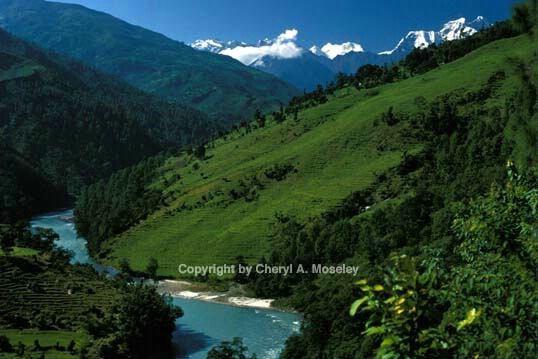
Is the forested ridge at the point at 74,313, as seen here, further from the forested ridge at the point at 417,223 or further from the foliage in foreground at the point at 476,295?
the foliage in foreground at the point at 476,295

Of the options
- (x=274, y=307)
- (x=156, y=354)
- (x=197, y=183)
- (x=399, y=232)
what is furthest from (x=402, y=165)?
(x=156, y=354)

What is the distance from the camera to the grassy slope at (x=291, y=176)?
13225cm

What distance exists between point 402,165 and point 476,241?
126 m

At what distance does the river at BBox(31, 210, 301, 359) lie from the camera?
84.1 meters

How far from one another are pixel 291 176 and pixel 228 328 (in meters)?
65.2

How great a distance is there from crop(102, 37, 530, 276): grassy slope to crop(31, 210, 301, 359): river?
21446 mm

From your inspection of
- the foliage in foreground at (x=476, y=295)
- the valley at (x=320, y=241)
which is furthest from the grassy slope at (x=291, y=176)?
the foliage in foreground at (x=476, y=295)

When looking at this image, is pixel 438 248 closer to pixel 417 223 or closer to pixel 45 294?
pixel 417 223

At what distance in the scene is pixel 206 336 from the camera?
9106 cm

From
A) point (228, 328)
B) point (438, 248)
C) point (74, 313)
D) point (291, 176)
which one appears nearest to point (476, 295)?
point (438, 248)

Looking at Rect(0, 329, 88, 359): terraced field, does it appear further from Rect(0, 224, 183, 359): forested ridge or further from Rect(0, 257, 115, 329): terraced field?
Rect(0, 257, 115, 329): terraced field

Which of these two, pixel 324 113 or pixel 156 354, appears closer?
pixel 156 354

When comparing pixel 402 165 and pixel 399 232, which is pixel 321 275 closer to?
pixel 399 232

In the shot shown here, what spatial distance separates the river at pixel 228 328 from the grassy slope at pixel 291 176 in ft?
70.4
